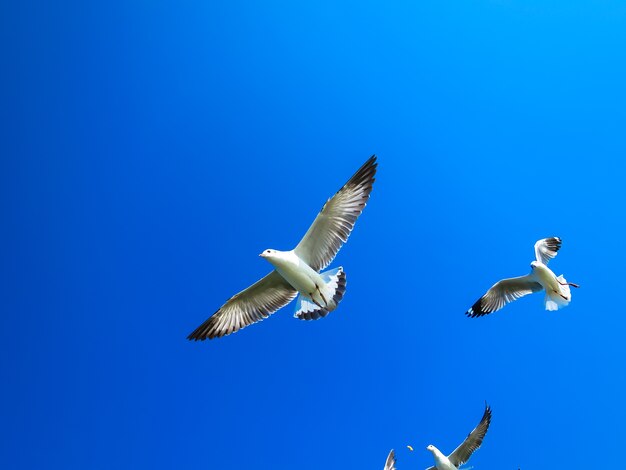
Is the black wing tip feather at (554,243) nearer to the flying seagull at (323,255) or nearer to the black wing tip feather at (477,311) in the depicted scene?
the black wing tip feather at (477,311)

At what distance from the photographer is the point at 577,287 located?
1432cm

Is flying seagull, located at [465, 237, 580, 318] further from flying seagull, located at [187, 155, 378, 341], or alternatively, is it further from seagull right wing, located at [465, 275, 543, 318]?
flying seagull, located at [187, 155, 378, 341]

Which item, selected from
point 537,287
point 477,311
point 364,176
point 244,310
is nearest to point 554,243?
point 537,287

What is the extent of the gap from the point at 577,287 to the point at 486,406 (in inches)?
123

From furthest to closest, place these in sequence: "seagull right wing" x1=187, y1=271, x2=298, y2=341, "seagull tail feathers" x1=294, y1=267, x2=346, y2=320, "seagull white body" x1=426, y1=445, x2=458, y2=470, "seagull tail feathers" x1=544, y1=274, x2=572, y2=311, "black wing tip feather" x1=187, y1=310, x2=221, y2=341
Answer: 1. "seagull tail feathers" x1=544, y1=274, x2=572, y2=311
2. "seagull white body" x1=426, y1=445, x2=458, y2=470
3. "black wing tip feather" x1=187, y1=310, x2=221, y2=341
4. "seagull right wing" x1=187, y1=271, x2=298, y2=341
5. "seagull tail feathers" x1=294, y1=267, x2=346, y2=320

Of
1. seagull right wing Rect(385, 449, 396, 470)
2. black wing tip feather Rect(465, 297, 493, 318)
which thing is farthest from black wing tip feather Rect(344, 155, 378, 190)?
seagull right wing Rect(385, 449, 396, 470)

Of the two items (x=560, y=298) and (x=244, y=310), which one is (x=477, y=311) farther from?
(x=244, y=310)

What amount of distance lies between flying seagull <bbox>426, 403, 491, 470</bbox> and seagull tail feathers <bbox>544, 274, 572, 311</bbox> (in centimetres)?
291

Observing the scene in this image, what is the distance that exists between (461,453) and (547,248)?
4.91 m

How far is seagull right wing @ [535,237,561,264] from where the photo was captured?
15328 mm

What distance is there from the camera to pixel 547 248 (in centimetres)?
1540

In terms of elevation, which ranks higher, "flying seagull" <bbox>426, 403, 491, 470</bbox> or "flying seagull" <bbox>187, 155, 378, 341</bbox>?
"flying seagull" <bbox>187, 155, 378, 341</bbox>

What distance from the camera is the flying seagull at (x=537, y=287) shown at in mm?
14391

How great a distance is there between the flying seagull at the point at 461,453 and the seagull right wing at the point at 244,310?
4.92m
